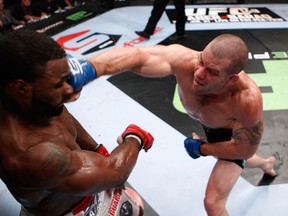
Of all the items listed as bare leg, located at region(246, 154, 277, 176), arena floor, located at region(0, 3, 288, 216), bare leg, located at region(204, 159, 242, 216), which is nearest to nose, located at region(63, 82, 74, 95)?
bare leg, located at region(204, 159, 242, 216)

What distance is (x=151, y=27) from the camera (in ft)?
16.5

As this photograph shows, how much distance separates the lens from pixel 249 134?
2.11 m

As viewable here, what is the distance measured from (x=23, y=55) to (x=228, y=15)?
5.29 meters

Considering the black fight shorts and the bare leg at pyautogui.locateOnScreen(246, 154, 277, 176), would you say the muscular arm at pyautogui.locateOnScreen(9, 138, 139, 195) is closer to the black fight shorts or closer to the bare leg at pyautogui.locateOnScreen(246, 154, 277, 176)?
the black fight shorts

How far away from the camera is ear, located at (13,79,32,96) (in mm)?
1369

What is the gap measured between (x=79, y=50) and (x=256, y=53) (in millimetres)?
2375

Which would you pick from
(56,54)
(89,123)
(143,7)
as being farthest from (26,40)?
(143,7)

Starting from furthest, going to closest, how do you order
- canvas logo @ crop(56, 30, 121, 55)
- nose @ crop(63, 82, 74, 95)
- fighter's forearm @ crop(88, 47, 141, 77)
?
canvas logo @ crop(56, 30, 121, 55), fighter's forearm @ crop(88, 47, 141, 77), nose @ crop(63, 82, 74, 95)

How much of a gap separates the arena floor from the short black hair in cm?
157

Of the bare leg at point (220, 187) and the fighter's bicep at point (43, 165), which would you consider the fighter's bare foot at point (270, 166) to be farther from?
the fighter's bicep at point (43, 165)

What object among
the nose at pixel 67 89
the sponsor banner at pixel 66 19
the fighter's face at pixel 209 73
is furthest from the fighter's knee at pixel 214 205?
the sponsor banner at pixel 66 19

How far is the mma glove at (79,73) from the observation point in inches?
61.3

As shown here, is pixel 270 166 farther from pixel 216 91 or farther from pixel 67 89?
pixel 67 89

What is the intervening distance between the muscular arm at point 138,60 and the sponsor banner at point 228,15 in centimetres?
391
